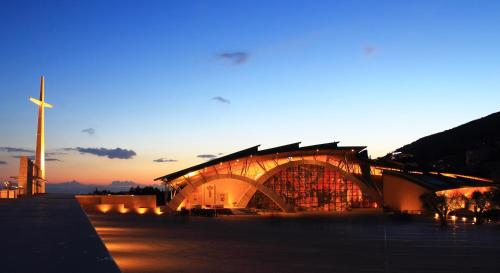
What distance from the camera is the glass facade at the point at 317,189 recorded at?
65188 millimetres

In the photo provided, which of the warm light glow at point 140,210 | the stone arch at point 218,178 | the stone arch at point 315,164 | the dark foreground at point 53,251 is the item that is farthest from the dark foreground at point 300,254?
the stone arch at point 315,164

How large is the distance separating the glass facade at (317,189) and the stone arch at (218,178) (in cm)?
311

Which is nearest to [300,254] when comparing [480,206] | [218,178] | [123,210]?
[480,206]

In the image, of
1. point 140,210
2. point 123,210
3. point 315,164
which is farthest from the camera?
point 315,164

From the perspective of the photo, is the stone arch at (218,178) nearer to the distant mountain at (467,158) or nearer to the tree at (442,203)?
the tree at (442,203)

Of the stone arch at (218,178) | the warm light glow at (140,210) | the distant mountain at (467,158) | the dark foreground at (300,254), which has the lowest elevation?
the dark foreground at (300,254)

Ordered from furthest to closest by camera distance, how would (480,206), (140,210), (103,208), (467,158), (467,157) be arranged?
(467,157)
(467,158)
(140,210)
(103,208)
(480,206)

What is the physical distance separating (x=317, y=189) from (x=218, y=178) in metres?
12.3

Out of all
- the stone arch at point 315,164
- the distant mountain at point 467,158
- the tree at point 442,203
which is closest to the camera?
the tree at point 442,203

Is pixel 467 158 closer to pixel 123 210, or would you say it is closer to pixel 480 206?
pixel 480 206

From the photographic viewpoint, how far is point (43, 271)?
612 centimetres

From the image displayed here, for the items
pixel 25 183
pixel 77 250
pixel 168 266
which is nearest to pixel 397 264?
pixel 168 266

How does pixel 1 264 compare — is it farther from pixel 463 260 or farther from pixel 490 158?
pixel 490 158

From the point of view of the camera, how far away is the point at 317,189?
65.8 meters
